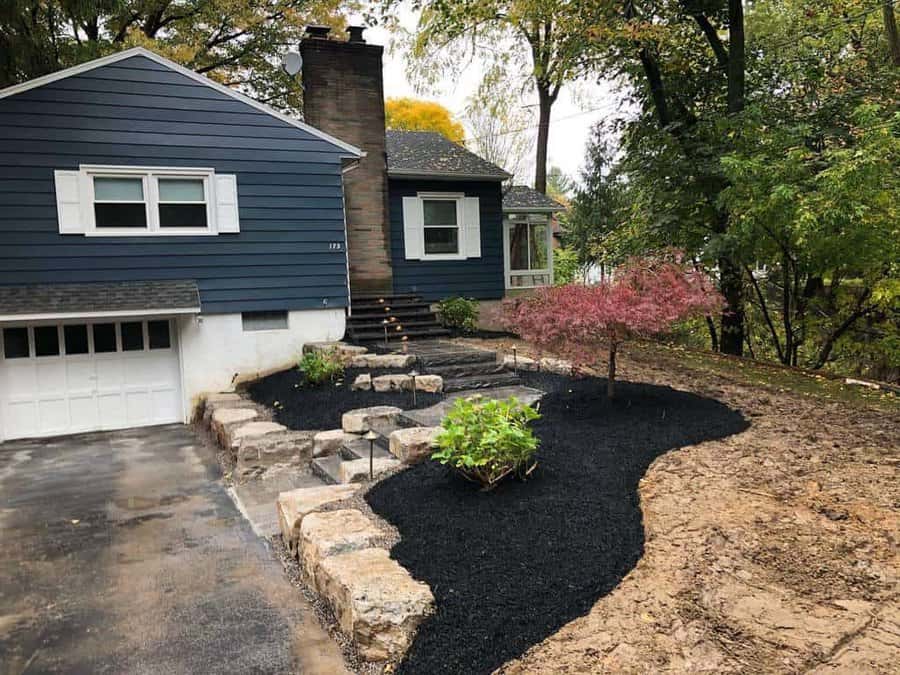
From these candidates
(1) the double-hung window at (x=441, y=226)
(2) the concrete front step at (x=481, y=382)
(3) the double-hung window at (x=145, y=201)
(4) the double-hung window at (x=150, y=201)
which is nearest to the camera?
(2) the concrete front step at (x=481, y=382)

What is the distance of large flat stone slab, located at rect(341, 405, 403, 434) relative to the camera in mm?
6375

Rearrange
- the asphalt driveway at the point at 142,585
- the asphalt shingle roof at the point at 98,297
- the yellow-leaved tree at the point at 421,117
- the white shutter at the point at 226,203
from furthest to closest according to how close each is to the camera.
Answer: the yellow-leaved tree at the point at 421,117
the white shutter at the point at 226,203
the asphalt shingle roof at the point at 98,297
the asphalt driveway at the point at 142,585

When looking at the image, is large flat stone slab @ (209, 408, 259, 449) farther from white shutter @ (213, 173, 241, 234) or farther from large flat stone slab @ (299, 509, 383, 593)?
large flat stone slab @ (299, 509, 383, 593)

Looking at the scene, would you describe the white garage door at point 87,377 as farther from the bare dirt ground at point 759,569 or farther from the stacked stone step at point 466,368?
the bare dirt ground at point 759,569

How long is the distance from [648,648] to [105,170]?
9603 millimetres

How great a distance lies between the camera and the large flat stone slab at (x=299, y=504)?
4.23m

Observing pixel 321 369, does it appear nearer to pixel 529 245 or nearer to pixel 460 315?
pixel 460 315

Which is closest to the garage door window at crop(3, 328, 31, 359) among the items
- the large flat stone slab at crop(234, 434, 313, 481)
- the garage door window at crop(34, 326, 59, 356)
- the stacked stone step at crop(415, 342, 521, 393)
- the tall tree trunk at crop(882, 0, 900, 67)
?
the garage door window at crop(34, 326, 59, 356)

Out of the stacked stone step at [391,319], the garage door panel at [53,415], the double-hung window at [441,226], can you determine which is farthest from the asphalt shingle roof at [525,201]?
the garage door panel at [53,415]

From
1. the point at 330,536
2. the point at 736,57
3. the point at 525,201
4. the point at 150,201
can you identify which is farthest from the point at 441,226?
the point at 330,536

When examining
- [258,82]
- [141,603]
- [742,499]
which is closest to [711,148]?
[742,499]

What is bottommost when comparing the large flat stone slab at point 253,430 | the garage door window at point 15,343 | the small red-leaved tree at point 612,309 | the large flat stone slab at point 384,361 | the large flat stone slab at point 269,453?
the large flat stone slab at point 269,453

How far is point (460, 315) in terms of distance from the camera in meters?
12.1

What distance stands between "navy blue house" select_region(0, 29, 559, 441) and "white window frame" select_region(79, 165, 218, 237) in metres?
0.02
